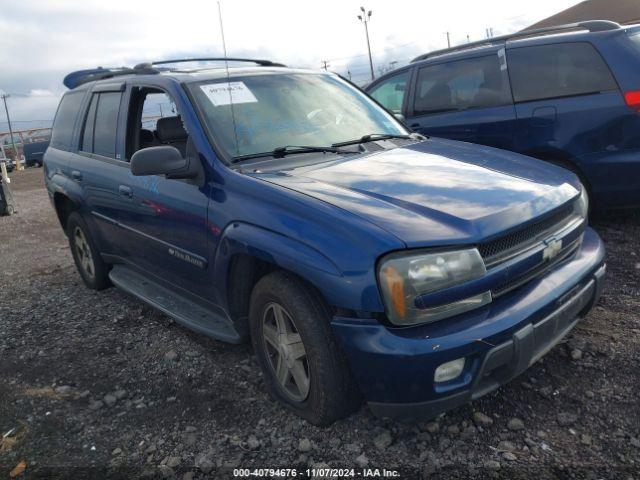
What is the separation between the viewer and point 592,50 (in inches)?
187

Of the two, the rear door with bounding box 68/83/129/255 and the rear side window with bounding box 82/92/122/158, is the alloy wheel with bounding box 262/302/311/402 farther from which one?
the rear side window with bounding box 82/92/122/158

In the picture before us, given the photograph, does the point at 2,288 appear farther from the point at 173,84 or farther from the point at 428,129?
the point at 428,129

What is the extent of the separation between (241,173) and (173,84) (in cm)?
97

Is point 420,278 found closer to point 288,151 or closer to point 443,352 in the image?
point 443,352

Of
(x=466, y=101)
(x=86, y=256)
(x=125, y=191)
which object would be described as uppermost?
(x=466, y=101)

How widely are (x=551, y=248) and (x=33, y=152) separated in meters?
34.6

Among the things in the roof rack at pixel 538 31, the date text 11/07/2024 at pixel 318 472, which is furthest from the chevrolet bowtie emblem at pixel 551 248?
the roof rack at pixel 538 31

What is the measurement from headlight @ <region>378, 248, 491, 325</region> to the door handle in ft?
7.28

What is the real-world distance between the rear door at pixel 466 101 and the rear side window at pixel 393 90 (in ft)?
0.79

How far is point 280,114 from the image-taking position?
3371mm

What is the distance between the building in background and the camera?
97.5 feet

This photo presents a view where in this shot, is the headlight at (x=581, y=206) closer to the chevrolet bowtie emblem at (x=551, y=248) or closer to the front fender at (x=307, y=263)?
the chevrolet bowtie emblem at (x=551, y=248)

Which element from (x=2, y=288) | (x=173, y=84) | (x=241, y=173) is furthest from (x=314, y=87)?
(x=2, y=288)

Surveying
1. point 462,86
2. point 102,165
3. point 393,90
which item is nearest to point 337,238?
point 102,165
